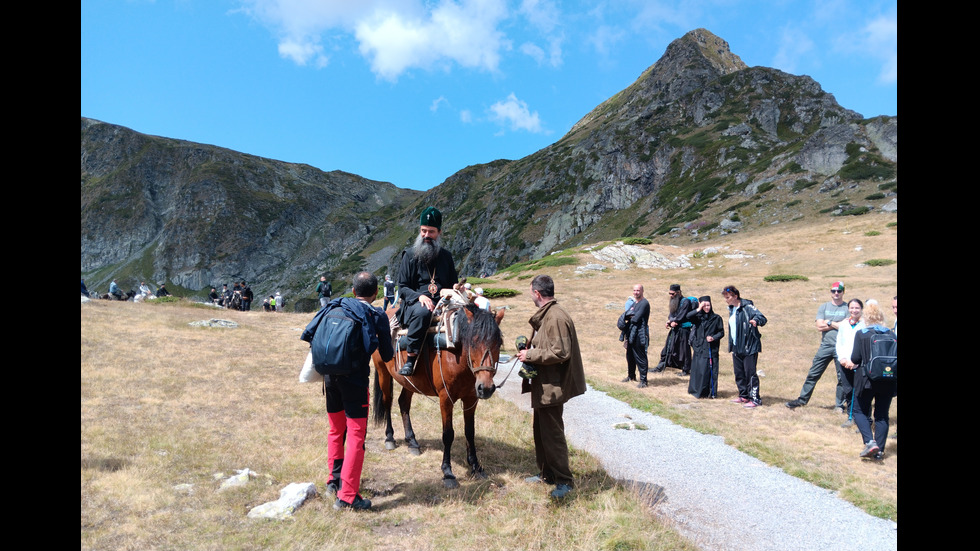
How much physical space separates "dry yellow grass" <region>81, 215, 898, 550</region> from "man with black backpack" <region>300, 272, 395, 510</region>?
346 mm

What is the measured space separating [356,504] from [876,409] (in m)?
7.38

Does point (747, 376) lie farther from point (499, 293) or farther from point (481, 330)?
point (499, 293)

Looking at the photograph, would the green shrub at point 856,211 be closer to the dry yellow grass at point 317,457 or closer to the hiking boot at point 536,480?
the dry yellow grass at point 317,457

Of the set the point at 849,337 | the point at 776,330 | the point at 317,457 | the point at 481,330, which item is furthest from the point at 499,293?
the point at 481,330

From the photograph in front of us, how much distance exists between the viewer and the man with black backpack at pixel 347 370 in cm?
462

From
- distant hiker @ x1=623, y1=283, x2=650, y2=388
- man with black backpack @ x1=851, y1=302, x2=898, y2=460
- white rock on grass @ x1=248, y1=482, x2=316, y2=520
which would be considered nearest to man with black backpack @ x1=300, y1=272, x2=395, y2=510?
white rock on grass @ x1=248, y1=482, x2=316, y2=520

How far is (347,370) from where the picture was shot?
4.60 meters

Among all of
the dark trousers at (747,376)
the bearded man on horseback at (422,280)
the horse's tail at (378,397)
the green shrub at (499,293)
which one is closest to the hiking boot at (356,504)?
the bearded man on horseback at (422,280)

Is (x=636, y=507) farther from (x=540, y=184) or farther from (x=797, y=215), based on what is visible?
(x=540, y=184)

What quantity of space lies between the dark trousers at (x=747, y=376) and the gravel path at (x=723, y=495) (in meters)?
2.77

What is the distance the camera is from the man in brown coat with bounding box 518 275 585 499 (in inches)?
192

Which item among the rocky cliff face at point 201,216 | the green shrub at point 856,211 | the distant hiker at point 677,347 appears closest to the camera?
the distant hiker at point 677,347
